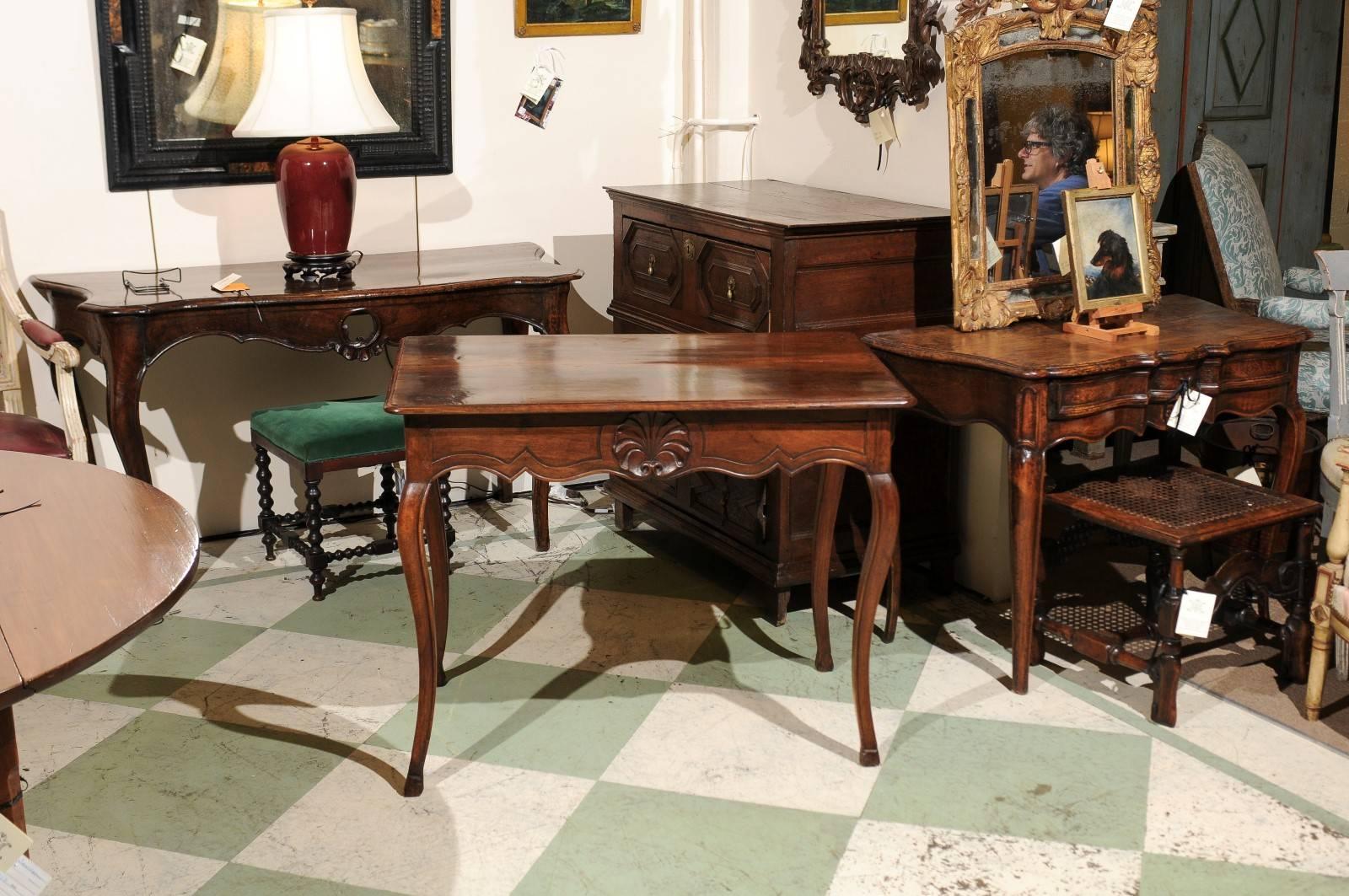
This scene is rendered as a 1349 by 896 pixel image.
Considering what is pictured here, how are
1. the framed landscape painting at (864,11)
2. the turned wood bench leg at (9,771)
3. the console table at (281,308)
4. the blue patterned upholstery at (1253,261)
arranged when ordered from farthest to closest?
the blue patterned upholstery at (1253,261) → the framed landscape painting at (864,11) → the console table at (281,308) → the turned wood bench leg at (9,771)

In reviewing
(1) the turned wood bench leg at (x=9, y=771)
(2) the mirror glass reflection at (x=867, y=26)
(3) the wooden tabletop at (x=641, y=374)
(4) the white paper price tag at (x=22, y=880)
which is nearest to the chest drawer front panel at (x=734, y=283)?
(3) the wooden tabletop at (x=641, y=374)

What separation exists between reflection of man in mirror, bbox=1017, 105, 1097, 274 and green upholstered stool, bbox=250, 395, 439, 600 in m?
1.83

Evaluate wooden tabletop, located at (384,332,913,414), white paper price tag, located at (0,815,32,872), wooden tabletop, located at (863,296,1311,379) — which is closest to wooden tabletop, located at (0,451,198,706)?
white paper price tag, located at (0,815,32,872)

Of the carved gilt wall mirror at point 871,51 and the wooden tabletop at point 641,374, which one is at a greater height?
the carved gilt wall mirror at point 871,51

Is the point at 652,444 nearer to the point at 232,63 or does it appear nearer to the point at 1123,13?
the point at 1123,13

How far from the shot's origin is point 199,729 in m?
3.26

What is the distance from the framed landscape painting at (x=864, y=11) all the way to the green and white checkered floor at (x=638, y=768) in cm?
174

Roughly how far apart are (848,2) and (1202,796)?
2.52 m

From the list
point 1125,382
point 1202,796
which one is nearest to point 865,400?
point 1125,382

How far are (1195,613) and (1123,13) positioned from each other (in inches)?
60.1

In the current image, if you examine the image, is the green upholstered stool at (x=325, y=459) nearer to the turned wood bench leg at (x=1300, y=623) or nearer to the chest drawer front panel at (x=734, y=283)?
the chest drawer front panel at (x=734, y=283)

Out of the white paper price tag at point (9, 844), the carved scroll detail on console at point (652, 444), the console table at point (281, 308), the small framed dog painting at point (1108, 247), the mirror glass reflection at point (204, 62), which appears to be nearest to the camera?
the white paper price tag at point (9, 844)

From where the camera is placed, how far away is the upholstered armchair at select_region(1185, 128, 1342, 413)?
4355 mm

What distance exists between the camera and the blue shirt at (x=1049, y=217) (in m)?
3.51
